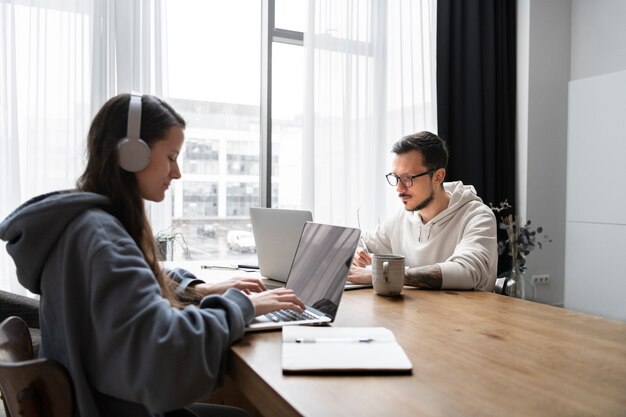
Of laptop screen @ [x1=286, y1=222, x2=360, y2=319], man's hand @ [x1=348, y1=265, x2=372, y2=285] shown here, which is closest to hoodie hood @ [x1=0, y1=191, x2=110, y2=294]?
laptop screen @ [x1=286, y1=222, x2=360, y2=319]

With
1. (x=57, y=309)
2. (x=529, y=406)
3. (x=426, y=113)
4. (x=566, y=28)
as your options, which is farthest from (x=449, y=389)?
(x=566, y=28)

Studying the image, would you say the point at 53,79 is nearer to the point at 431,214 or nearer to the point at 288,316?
the point at 431,214

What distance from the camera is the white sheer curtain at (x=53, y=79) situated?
2621 millimetres

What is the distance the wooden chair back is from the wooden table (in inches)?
11.1

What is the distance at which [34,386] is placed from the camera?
824 millimetres

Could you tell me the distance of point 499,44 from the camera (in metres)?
3.96

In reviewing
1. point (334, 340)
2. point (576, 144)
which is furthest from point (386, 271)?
point (576, 144)

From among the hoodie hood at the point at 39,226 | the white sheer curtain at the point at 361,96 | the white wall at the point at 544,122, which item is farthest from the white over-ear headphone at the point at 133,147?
the white wall at the point at 544,122

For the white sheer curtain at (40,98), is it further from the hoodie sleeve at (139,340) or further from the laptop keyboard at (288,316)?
the hoodie sleeve at (139,340)

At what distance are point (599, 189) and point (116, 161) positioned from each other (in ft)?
10.7

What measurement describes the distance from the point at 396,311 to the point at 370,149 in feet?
7.67

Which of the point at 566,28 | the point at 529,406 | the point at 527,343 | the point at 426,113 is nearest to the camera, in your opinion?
the point at 529,406

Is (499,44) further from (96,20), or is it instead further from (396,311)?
(396,311)

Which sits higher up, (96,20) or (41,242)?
(96,20)
